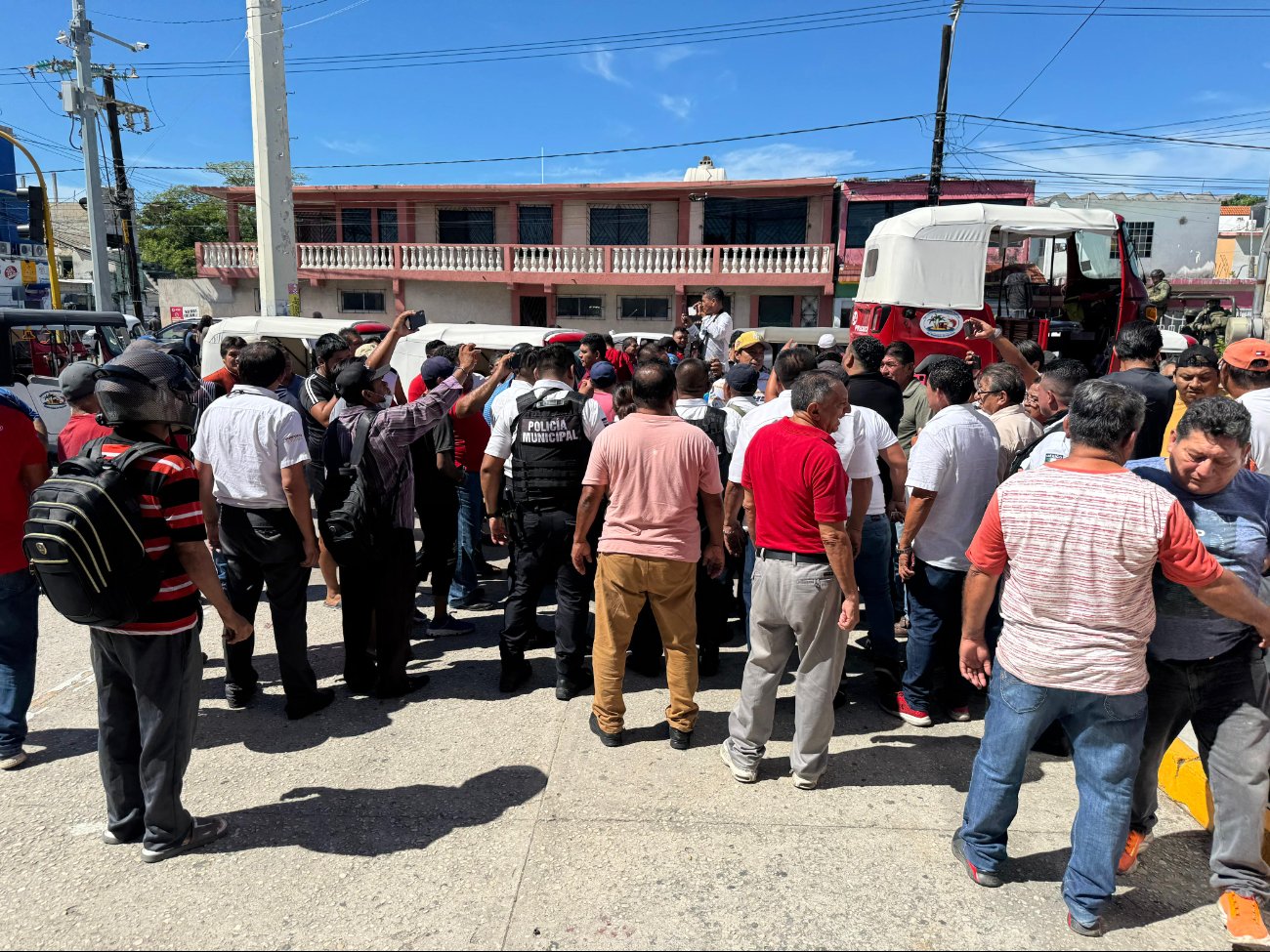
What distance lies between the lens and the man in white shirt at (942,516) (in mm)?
3658

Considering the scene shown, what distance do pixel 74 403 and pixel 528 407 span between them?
7.57 feet

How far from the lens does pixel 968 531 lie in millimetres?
3729

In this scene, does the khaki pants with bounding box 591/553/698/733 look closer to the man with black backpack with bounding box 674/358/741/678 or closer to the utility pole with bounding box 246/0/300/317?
the man with black backpack with bounding box 674/358/741/678

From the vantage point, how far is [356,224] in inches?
1017

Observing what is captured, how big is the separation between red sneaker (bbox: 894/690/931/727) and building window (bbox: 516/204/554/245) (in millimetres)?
22761

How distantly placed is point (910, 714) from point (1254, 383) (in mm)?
2179

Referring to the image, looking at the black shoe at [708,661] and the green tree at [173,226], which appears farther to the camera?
the green tree at [173,226]

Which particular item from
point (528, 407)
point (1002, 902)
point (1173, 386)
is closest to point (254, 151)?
point (528, 407)

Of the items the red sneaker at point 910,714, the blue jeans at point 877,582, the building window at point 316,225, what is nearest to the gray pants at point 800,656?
the red sneaker at point 910,714

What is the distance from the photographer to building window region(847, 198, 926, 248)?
22.2 meters

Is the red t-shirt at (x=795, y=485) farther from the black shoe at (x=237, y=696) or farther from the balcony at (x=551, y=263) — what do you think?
the balcony at (x=551, y=263)

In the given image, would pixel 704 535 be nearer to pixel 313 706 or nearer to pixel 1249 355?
pixel 313 706

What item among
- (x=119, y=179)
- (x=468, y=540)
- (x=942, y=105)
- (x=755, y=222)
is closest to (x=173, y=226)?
(x=119, y=179)

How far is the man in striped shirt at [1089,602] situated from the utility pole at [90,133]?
821 inches
